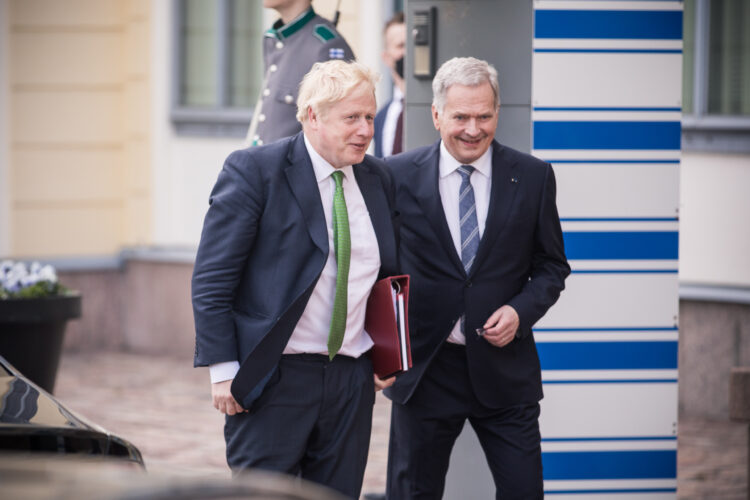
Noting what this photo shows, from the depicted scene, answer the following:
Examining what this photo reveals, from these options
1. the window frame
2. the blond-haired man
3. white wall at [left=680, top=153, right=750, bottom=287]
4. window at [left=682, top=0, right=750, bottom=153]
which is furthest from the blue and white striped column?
the window frame

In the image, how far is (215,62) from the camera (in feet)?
36.7

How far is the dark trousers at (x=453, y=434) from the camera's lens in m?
4.47

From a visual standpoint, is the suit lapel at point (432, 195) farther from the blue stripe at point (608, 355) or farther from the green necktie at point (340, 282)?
the blue stripe at point (608, 355)

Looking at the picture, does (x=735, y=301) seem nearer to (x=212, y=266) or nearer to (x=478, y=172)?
(x=478, y=172)

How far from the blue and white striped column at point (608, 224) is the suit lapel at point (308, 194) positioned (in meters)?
1.61

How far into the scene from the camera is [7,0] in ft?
36.1

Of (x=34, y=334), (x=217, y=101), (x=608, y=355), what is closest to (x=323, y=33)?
(x=608, y=355)

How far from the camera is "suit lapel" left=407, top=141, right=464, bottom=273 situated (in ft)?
14.7

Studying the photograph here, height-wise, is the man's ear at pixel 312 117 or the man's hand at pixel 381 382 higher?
the man's ear at pixel 312 117

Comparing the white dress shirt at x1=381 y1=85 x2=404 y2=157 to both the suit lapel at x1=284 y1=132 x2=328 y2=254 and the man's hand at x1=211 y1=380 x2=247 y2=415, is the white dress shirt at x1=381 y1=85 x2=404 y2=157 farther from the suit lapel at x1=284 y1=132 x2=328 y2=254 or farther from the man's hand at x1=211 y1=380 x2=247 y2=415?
the man's hand at x1=211 y1=380 x2=247 y2=415

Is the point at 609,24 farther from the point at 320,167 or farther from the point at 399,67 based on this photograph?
the point at 399,67

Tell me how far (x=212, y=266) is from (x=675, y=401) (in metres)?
2.37

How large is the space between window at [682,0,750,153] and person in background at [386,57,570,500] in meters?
4.42

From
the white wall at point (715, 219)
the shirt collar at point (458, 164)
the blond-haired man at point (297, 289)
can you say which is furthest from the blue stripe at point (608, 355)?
the white wall at point (715, 219)
